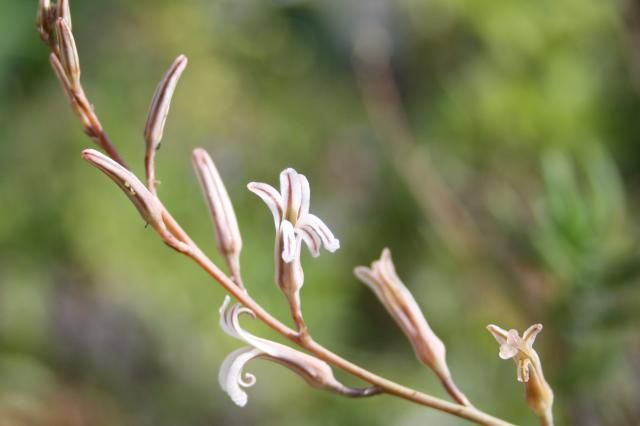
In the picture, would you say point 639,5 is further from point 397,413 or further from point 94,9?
point 94,9

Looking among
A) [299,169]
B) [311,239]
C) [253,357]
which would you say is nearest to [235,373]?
[253,357]

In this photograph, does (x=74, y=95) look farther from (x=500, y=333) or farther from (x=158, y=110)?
(x=500, y=333)

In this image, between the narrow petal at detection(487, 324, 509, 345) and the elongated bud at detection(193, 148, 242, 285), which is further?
the elongated bud at detection(193, 148, 242, 285)

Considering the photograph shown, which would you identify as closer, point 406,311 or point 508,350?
point 508,350

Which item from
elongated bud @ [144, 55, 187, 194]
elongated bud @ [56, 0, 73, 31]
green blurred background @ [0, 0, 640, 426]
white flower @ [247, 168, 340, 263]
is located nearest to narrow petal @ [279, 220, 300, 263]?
white flower @ [247, 168, 340, 263]

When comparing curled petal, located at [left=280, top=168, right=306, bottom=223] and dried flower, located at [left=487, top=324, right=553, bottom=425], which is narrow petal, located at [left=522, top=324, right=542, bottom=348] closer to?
dried flower, located at [left=487, top=324, right=553, bottom=425]

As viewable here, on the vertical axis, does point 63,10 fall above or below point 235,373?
above

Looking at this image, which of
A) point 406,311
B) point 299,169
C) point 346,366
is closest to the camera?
point 346,366
